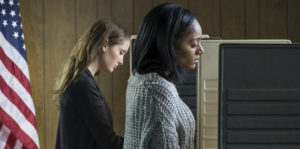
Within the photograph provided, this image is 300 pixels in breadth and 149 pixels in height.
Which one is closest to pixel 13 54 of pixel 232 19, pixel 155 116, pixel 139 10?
pixel 139 10

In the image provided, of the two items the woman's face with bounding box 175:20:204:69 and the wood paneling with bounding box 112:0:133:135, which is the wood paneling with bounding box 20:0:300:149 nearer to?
the wood paneling with bounding box 112:0:133:135

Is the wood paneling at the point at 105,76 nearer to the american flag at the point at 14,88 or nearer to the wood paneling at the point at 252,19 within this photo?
the american flag at the point at 14,88

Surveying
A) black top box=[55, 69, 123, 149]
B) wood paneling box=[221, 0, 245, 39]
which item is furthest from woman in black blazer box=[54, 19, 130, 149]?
wood paneling box=[221, 0, 245, 39]

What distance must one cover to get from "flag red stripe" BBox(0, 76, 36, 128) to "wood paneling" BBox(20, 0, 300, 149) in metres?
0.39

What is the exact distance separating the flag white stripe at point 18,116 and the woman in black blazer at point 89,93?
95 cm

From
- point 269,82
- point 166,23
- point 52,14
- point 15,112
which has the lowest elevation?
point 15,112

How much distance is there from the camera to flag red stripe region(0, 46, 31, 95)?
2527mm

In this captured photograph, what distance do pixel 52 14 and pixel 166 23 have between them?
2.04 m

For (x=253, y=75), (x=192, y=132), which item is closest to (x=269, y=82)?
(x=253, y=75)

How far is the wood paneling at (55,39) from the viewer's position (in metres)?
2.90

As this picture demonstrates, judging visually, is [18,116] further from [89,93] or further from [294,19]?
[294,19]

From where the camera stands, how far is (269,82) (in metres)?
1.10

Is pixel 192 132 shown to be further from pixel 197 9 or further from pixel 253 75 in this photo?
pixel 197 9

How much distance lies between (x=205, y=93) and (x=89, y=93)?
38 centimetres
